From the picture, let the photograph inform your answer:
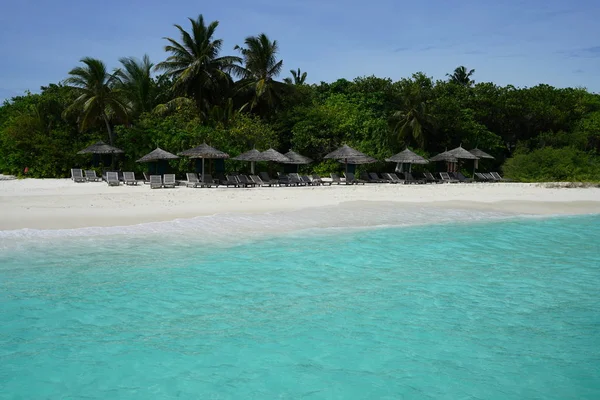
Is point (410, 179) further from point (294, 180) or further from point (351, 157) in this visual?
point (294, 180)

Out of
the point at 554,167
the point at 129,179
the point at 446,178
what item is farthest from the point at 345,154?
the point at 554,167

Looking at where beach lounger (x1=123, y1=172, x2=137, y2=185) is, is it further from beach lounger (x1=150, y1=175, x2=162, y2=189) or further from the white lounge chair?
beach lounger (x1=150, y1=175, x2=162, y2=189)

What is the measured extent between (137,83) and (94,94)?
3.92 meters

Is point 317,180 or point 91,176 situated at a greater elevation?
point 91,176

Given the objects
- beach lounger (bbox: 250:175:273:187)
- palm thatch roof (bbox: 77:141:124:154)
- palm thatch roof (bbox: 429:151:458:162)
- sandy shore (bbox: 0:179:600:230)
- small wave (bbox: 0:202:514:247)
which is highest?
palm thatch roof (bbox: 77:141:124:154)

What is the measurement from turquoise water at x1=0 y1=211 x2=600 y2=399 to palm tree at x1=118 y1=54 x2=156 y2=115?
71.4 ft

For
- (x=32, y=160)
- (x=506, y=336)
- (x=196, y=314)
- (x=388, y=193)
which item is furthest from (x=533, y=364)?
(x=32, y=160)

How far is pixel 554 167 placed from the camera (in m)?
27.1

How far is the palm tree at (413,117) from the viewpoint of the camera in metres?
31.8

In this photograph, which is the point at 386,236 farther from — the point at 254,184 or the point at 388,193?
the point at 254,184

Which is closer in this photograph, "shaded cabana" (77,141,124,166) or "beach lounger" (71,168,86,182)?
"beach lounger" (71,168,86,182)

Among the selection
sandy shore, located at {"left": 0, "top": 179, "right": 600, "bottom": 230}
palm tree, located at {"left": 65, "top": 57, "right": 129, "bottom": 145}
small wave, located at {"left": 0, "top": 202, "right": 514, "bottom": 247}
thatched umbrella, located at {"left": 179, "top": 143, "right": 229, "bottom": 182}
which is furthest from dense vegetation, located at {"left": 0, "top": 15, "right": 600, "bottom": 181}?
small wave, located at {"left": 0, "top": 202, "right": 514, "bottom": 247}

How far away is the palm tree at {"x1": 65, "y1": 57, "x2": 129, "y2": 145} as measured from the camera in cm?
2617

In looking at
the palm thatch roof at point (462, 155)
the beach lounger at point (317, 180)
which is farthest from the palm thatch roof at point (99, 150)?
the palm thatch roof at point (462, 155)
